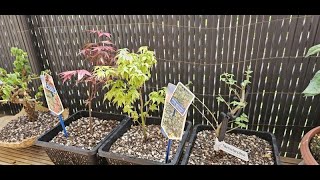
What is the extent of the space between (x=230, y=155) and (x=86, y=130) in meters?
1.33

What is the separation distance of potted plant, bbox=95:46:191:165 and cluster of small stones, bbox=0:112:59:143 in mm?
880

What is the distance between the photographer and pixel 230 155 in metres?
1.97

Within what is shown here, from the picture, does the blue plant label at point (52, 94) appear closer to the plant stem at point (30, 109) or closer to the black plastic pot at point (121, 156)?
the black plastic pot at point (121, 156)

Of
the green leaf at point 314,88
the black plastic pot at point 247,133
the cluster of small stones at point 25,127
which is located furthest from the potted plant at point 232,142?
the cluster of small stones at point 25,127

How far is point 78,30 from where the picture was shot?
99.7 inches

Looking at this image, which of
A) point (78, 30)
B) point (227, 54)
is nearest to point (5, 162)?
point (78, 30)

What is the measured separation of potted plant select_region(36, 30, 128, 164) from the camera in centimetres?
193

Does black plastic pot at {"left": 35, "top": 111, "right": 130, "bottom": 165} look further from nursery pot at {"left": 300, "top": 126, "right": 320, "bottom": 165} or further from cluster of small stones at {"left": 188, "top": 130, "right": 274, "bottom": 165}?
nursery pot at {"left": 300, "top": 126, "right": 320, "bottom": 165}

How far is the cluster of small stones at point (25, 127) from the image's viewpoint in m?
2.46

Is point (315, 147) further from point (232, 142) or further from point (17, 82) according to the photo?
point (17, 82)

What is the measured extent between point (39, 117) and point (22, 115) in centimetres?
27

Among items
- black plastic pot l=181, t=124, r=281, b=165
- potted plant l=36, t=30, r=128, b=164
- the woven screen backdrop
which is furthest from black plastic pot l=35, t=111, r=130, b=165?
the woven screen backdrop

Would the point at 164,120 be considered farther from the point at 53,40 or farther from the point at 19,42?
the point at 19,42

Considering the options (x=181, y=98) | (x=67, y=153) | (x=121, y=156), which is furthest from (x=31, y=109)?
(x=181, y=98)
